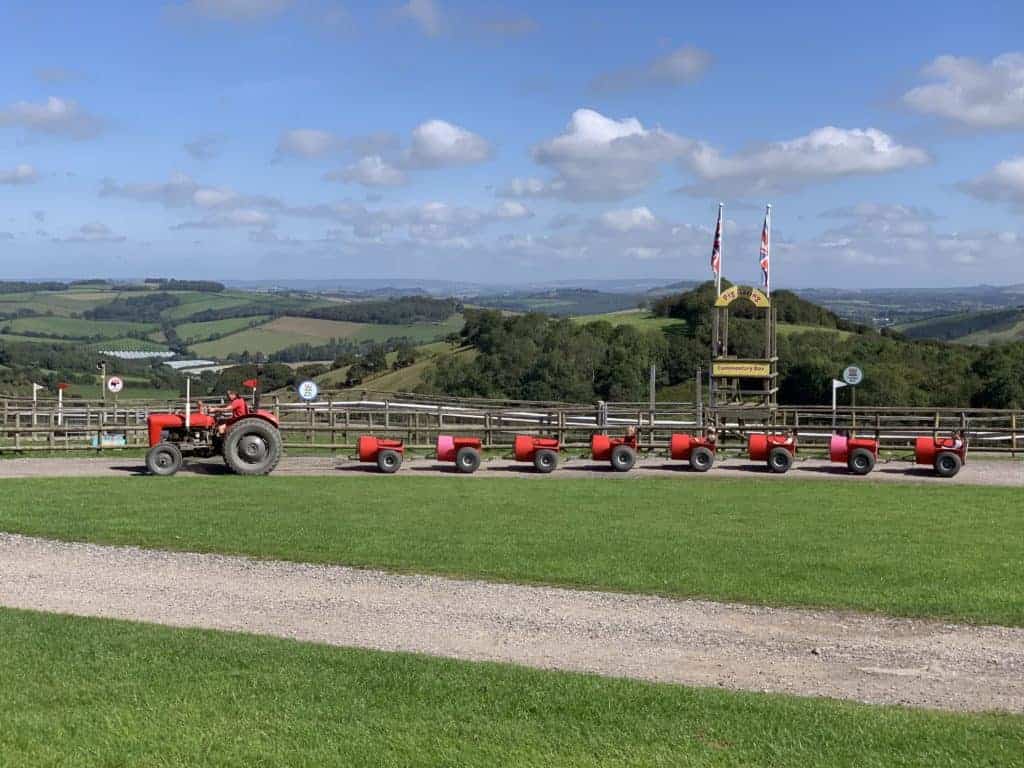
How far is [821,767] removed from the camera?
675 cm

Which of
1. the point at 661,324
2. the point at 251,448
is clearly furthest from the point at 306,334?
the point at 251,448

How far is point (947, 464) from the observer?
2400 cm

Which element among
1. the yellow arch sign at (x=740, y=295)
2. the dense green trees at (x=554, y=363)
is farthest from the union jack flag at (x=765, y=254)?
the dense green trees at (x=554, y=363)

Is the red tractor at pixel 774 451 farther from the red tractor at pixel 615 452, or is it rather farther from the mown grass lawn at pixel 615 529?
the red tractor at pixel 615 452

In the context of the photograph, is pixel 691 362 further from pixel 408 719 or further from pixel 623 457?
pixel 408 719

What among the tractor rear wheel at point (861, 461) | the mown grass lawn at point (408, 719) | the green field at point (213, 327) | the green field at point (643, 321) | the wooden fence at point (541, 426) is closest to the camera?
the mown grass lawn at point (408, 719)

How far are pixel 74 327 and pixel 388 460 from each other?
10460cm

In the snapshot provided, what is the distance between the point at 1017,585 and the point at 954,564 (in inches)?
47.4

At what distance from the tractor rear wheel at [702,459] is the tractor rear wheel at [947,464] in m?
5.05

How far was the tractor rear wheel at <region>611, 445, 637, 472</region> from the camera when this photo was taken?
24969 mm

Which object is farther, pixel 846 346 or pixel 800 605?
pixel 846 346

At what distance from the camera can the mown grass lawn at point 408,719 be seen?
688cm

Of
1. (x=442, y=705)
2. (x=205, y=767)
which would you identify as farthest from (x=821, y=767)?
(x=205, y=767)

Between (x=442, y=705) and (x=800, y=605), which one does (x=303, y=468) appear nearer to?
(x=800, y=605)
